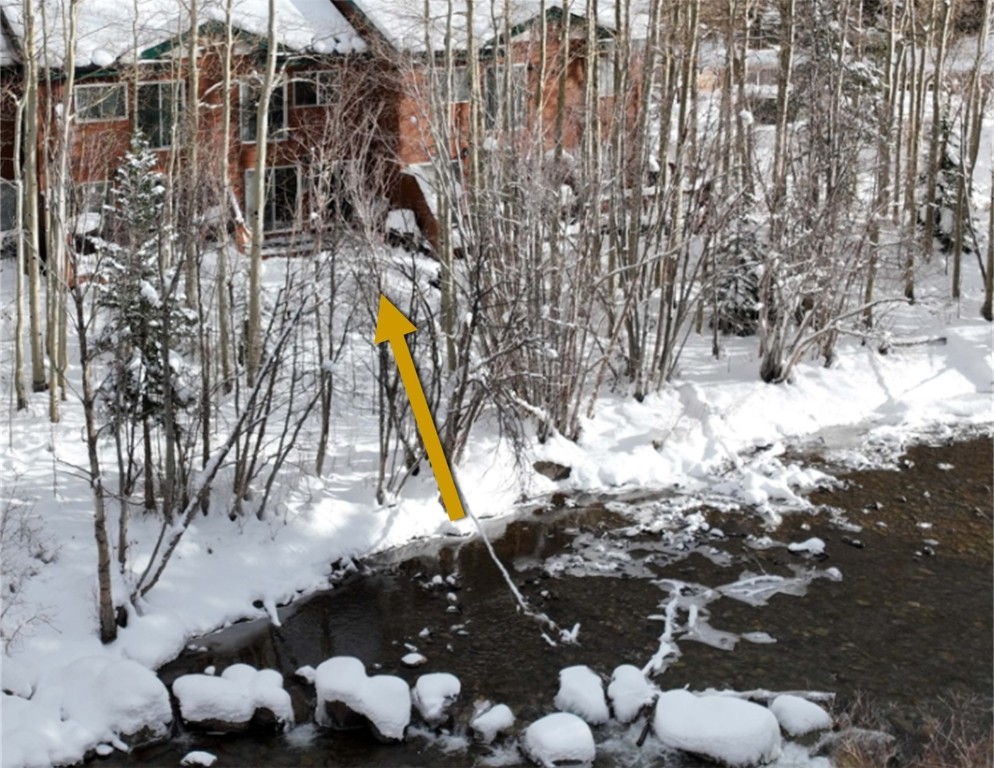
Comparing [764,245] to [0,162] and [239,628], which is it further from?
[0,162]

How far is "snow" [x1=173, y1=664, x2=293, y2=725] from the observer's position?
1338 centimetres

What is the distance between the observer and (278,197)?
28797mm

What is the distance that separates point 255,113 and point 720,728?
1943 centimetres

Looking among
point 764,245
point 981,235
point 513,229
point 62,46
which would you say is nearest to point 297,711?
point 513,229

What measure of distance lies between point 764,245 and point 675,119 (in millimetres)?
5792

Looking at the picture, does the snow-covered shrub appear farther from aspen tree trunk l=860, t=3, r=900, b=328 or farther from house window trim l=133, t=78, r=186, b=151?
aspen tree trunk l=860, t=3, r=900, b=328

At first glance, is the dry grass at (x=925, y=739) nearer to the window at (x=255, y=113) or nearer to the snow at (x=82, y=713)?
the snow at (x=82, y=713)

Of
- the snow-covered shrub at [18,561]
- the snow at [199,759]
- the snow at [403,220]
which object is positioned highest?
the snow at [403,220]

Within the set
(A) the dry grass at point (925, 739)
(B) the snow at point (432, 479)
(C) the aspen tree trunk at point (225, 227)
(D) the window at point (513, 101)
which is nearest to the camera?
(A) the dry grass at point (925, 739)

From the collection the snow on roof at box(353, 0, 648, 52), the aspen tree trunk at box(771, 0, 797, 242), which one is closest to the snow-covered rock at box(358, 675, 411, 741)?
the aspen tree trunk at box(771, 0, 797, 242)

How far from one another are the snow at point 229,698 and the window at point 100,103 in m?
14.9

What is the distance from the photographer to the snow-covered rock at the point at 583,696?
13609mm

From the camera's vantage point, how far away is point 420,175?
84.4 ft

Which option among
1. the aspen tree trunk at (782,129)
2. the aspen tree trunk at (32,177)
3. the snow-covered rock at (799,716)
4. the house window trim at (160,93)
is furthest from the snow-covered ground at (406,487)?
the house window trim at (160,93)
